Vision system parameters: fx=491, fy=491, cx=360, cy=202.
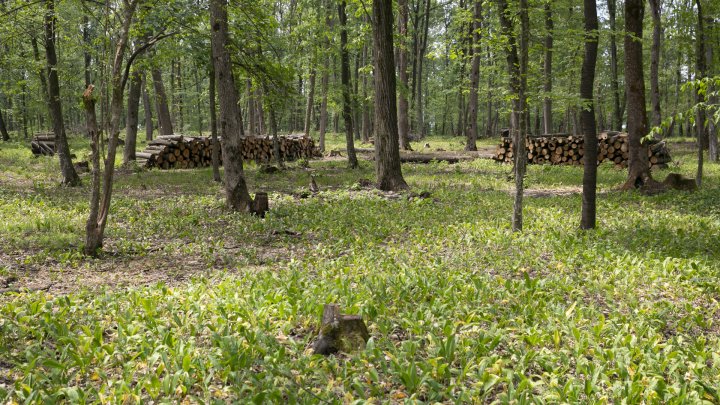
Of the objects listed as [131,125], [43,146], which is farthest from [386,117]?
[43,146]

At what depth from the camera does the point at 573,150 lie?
64.8 ft

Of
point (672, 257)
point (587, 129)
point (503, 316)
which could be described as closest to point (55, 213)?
point (503, 316)

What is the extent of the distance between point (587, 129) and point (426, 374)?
6.15 metres

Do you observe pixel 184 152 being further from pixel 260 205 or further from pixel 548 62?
pixel 548 62

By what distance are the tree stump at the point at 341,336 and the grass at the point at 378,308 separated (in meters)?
0.12

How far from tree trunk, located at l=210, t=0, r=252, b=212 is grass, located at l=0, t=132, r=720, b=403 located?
58 cm

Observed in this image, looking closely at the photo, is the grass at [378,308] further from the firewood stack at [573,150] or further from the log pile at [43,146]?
the log pile at [43,146]

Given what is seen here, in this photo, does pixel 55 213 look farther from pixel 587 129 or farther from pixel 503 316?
pixel 587 129

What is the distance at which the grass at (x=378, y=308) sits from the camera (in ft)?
11.6

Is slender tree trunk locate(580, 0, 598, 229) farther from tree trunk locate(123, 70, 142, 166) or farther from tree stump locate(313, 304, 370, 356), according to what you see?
tree trunk locate(123, 70, 142, 166)

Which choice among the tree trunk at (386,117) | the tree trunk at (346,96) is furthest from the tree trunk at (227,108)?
the tree trunk at (346,96)

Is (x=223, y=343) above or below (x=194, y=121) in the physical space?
below

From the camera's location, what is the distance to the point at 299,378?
3633 millimetres

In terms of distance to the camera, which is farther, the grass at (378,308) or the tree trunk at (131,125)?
the tree trunk at (131,125)
